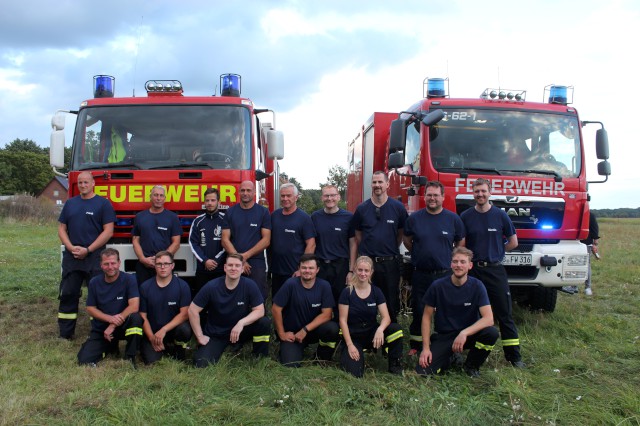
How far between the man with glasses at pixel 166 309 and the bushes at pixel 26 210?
25153 millimetres

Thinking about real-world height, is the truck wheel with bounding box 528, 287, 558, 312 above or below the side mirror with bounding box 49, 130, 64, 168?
below

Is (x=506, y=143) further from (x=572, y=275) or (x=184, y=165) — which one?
(x=184, y=165)

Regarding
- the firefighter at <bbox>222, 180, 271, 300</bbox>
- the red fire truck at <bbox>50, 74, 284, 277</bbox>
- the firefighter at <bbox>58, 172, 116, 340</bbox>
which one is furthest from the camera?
the red fire truck at <bbox>50, 74, 284, 277</bbox>

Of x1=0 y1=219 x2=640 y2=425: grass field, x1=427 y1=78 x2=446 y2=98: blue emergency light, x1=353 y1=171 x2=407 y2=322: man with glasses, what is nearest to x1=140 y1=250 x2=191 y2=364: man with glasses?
x1=0 y1=219 x2=640 y2=425: grass field

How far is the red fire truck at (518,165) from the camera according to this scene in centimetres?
633

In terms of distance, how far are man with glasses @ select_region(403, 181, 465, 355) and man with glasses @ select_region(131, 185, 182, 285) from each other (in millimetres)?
2384

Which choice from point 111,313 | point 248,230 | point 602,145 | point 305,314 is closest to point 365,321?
point 305,314

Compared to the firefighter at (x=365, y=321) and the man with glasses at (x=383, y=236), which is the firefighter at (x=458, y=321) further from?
the man with glasses at (x=383, y=236)

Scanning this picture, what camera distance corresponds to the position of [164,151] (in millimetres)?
→ 6113

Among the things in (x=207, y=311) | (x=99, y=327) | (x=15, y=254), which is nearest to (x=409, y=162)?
(x=207, y=311)

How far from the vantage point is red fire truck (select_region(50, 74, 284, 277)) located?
5.91 metres

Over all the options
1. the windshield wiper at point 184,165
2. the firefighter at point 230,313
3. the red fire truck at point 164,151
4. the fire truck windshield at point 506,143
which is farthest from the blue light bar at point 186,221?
the fire truck windshield at point 506,143

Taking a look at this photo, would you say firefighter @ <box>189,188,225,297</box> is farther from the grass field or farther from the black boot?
the black boot

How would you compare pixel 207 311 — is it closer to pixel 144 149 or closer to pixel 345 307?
pixel 345 307
